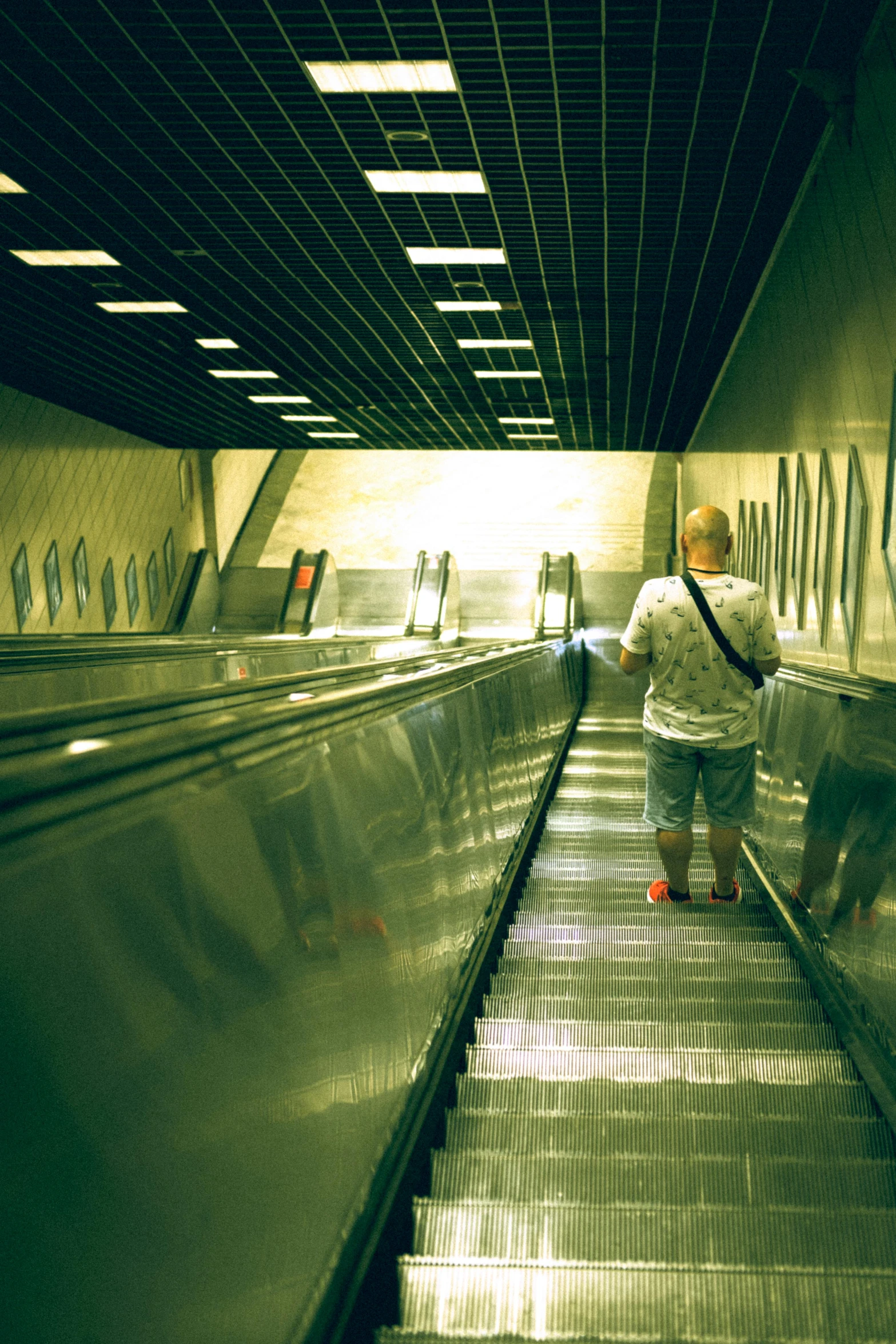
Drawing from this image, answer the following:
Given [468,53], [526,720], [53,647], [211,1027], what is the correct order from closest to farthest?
1. [211,1027]
2. [468,53]
3. [526,720]
4. [53,647]

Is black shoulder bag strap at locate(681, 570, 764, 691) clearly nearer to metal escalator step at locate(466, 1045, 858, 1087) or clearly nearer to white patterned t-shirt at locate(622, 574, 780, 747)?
white patterned t-shirt at locate(622, 574, 780, 747)

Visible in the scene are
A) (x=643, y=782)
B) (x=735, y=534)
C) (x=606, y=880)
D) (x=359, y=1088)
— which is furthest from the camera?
(x=735, y=534)

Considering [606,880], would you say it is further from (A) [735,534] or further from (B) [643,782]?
(A) [735,534]

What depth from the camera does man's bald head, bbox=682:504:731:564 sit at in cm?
441

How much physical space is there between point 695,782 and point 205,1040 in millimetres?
3461

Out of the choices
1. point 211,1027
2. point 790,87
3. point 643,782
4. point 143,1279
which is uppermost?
point 790,87

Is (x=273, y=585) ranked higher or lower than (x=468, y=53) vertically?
lower

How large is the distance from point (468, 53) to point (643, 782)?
18.2 feet

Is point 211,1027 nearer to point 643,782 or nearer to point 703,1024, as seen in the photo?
point 703,1024

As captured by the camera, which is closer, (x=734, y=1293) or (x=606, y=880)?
(x=734, y=1293)

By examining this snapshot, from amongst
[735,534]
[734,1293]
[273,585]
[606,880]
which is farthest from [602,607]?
[734,1293]

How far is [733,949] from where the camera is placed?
14.5 ft

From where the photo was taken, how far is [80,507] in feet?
57.1

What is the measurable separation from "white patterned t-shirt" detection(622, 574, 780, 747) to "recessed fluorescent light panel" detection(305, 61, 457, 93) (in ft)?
12.1
